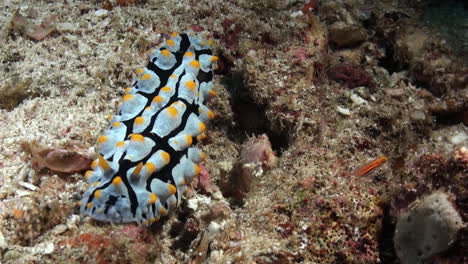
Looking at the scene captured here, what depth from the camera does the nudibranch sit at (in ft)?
9.50

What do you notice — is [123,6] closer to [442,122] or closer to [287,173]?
[287,173]

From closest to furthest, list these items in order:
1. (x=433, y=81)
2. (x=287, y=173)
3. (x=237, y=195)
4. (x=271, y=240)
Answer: (x=271, y=240), (x=287, y=173), (x=237, y=195), (x=433, y=81)

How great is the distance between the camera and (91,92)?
13.1ft

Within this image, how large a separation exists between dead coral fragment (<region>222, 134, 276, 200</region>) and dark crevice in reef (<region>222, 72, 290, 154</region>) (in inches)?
19.7

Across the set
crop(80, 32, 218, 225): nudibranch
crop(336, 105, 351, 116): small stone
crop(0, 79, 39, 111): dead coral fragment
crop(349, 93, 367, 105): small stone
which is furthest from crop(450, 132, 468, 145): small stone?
crop(0, 79, 39, 111): dead coral fragment

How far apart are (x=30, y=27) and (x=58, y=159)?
2.21 m

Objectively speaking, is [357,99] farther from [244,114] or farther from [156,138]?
[156,138]

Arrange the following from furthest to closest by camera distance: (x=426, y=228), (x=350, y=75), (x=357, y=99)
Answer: (x=350, y=75), (x=357, y=99), (x=426, y=228)

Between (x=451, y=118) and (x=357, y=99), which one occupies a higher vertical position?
(x=357, y=99)

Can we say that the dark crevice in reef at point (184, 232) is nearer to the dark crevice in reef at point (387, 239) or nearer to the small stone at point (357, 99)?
the dark crevice in reef at point (387, 239)

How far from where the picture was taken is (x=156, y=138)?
330 centimetres

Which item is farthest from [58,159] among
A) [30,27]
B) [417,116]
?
[417,116]

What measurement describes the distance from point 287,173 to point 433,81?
231 centimetres

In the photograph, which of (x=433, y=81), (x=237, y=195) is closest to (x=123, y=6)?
(x=237, y=195)
